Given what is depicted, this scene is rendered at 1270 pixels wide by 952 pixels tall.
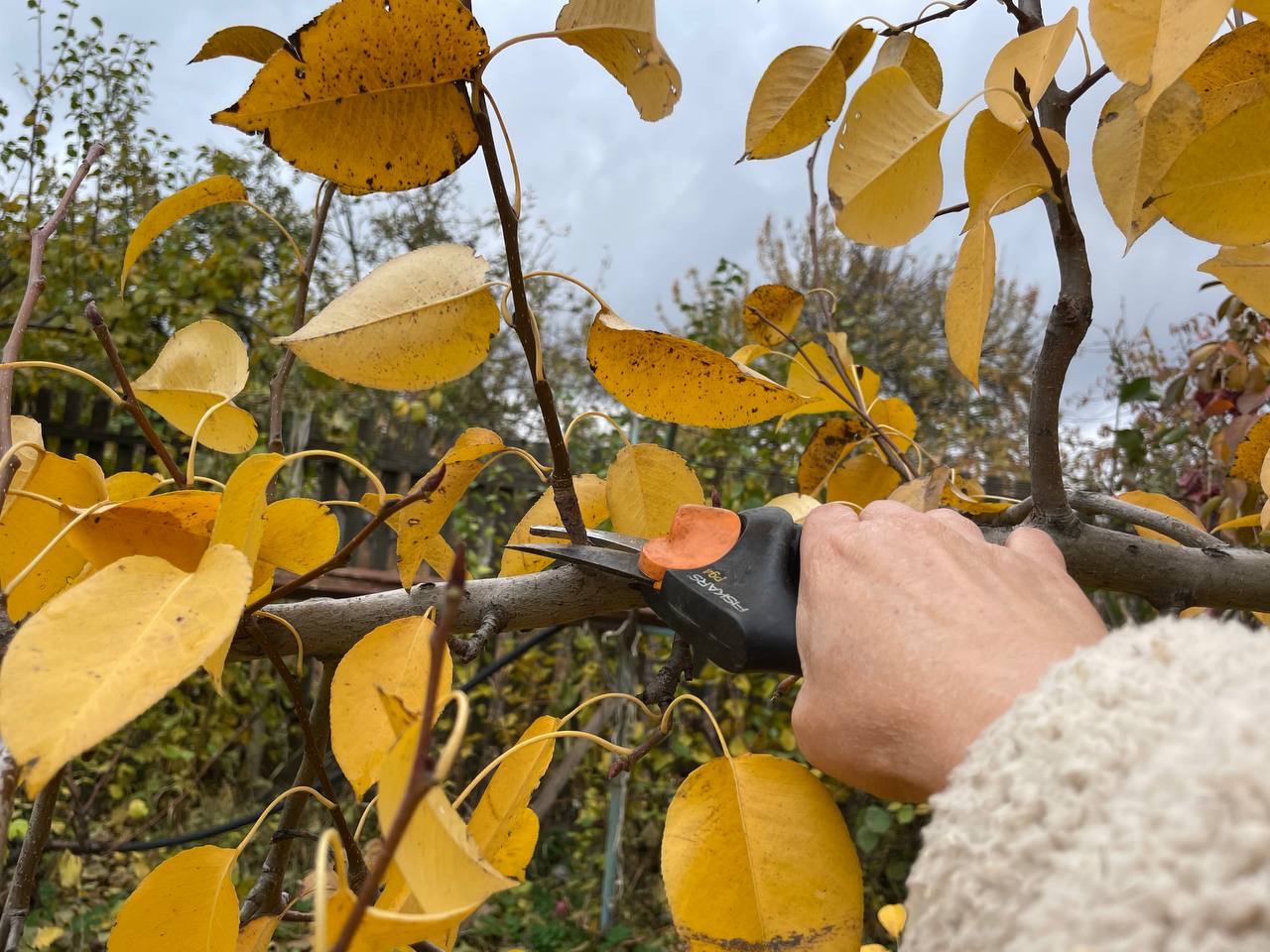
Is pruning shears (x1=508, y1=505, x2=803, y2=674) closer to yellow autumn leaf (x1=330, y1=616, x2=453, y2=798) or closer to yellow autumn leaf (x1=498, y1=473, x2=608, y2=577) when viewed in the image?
yellow autumn leaf (x1=498, y1=473, x2=608, y2=577)

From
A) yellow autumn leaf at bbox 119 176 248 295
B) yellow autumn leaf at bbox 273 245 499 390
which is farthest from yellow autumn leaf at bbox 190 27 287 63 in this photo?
yellow autumn leaf at bbox 273 245 499 390

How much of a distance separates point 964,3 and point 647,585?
1.80 feet

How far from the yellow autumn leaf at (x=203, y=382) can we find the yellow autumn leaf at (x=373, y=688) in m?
0.25

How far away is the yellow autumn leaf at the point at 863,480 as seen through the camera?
3.05ft

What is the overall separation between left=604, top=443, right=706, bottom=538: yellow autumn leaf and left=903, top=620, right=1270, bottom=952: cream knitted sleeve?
33 centimetres

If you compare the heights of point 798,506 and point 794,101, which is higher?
point 794,101

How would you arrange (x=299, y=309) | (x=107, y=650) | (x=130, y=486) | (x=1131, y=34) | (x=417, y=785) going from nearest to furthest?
(x=417, y=785), (x=107, y=650), (x=1131, y=34), (x=130, y=486), (x=299, y=309)

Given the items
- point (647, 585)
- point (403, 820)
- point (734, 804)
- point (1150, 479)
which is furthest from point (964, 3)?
point (1150, 479)

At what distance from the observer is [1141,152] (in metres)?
0.51

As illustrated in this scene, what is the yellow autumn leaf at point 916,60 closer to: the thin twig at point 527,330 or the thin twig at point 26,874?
the thin twig at point 527,330

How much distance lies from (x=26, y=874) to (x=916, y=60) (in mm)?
963

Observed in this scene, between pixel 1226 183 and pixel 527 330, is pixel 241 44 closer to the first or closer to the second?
pixel 527 330

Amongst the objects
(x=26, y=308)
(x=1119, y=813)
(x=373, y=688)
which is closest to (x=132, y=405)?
(x=26, y=308)

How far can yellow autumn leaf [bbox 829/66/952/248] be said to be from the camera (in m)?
0.57
